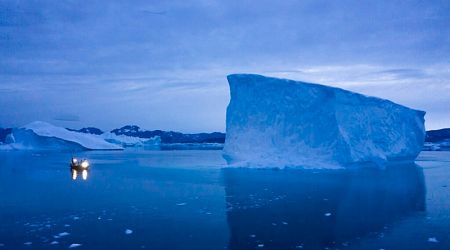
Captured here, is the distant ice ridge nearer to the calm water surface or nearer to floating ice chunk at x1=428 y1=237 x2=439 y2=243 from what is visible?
the calm water surface

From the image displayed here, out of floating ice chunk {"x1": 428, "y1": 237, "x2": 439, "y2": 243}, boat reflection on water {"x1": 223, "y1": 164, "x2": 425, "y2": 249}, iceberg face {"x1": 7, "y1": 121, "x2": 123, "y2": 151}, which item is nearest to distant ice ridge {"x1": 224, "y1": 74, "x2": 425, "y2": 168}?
boat reflection on water {"x1": 223, "y1": 164, "x2": 425, "y2": 249}

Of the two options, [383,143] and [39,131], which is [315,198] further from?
[39,131]

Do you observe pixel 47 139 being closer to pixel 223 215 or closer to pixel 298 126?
pixel 298 126

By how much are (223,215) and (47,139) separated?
4641 centimetres

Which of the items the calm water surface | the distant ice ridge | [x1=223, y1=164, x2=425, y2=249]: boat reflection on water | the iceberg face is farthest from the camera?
the iceberg face

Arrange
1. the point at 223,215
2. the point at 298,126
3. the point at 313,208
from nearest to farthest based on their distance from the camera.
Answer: the point at 223,215, the point at 313,208, the point at 298,126

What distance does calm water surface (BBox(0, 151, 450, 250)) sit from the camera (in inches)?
264

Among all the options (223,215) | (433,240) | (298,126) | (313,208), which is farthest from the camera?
(298,126)

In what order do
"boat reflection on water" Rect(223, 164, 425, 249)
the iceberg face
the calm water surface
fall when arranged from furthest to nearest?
the iceberg face → "boat reflection on water" Rect(223, 164, 425, 249) → the calm water surface

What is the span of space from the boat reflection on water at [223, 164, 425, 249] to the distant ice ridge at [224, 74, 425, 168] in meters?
4.32

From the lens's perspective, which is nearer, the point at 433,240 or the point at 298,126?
the point at 433,240

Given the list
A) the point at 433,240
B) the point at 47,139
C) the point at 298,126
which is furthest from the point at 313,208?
the point at 47,139

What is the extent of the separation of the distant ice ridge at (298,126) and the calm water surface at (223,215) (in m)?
5.77

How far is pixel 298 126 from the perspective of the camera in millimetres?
21156
